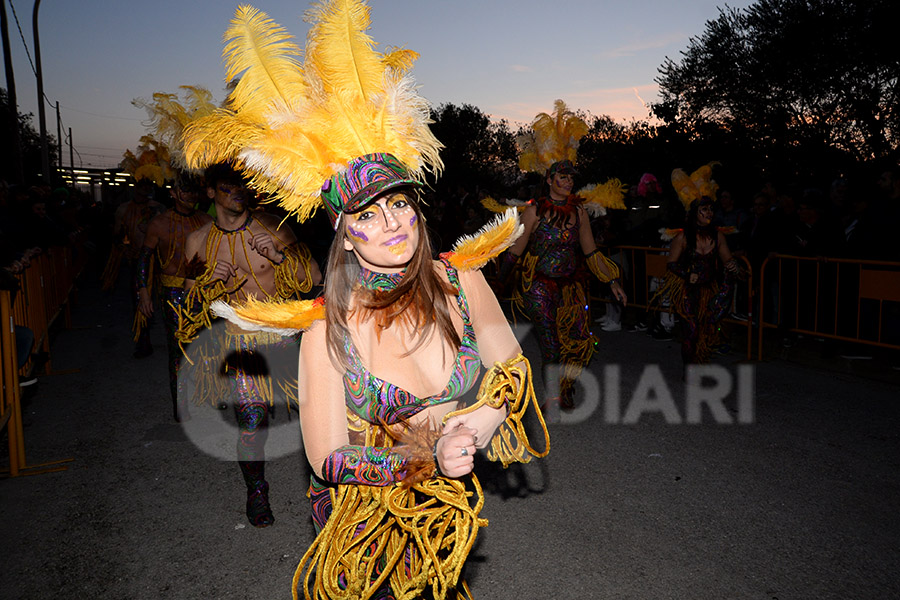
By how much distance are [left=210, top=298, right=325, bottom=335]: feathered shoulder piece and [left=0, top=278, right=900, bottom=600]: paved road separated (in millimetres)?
2007

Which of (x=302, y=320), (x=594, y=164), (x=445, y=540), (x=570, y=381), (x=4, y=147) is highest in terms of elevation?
(x=4, y=147)

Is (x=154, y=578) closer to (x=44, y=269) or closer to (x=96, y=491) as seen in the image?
(x=96, y=491)

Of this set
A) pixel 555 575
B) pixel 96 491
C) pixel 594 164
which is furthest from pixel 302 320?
pixel 594 164

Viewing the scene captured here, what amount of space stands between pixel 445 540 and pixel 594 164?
2636 cm

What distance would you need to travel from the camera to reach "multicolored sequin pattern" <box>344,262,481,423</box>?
1.83 meters

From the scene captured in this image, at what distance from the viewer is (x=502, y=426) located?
2078 millimetres

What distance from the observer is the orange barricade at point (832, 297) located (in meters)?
6.50

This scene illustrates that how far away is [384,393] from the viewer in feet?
6.02

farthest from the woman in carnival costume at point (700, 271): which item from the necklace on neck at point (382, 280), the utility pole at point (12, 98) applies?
the utility pole at point (12, 98)

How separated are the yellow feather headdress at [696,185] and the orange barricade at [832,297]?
179 cm

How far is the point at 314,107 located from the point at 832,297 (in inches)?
291

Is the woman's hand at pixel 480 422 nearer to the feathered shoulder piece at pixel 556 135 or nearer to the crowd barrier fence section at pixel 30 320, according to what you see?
the feathered shoulder piece at pixel 556 135

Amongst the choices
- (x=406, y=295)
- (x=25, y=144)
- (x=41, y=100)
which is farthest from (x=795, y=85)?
(x=25, y=144)

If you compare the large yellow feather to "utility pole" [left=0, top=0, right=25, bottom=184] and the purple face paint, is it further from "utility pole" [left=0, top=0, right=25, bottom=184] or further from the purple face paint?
"utility pole" [left=0, top=0, right=25, bottom=184]
